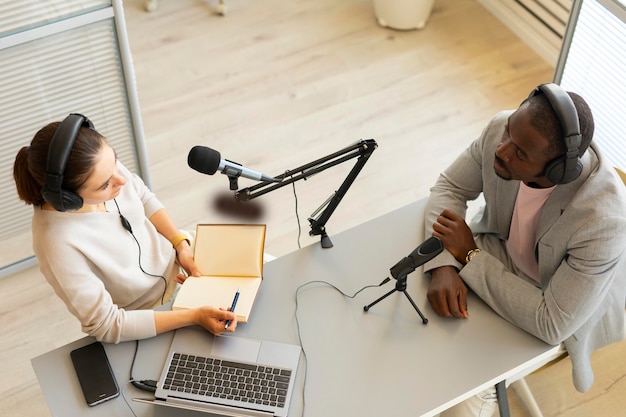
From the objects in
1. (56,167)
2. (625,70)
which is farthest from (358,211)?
(56,167)

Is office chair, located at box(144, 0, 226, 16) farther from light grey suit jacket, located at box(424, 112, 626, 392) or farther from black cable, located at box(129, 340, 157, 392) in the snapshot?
black cable, located at box(129, 340, 157, 392)

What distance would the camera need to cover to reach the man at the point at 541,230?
5.46ft

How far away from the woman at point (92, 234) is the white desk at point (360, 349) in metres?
0.08

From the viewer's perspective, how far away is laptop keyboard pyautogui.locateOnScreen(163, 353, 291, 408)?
169 cm

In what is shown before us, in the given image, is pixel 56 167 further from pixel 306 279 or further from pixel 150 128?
pixel 150 128

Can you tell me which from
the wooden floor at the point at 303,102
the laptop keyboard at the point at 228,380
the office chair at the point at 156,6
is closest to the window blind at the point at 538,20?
the wooden floor at the point at 303,102

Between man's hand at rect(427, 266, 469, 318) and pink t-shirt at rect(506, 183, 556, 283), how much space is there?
0.70 ft

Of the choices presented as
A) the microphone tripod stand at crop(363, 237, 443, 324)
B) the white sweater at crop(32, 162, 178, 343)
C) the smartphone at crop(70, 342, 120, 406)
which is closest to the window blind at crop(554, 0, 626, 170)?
the microphone tripod stand at crop(363, 237, 443, 324)

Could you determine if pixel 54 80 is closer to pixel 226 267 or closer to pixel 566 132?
pixel 226 267

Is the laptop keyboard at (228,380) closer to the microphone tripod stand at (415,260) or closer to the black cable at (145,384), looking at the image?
the black cable at (145,384)

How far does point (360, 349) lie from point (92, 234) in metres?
0.74

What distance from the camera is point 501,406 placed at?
1.98m

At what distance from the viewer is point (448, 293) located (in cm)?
186

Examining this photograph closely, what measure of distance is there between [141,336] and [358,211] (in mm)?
1485
